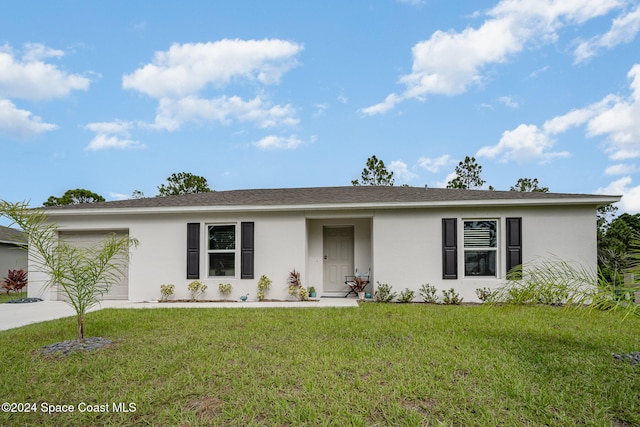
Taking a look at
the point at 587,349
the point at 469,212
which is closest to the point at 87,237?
the point at 469,212

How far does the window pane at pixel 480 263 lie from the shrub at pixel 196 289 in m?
7.25

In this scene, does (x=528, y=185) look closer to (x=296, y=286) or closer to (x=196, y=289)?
(x=296, y=286)

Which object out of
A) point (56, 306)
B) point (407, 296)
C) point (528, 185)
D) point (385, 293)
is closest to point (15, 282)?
point (56, 306)

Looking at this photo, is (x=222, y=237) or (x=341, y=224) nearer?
(x=222, y=237)

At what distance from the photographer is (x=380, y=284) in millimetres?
9188

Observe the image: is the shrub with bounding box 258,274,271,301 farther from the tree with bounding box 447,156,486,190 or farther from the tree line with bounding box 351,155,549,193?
the tree with bounding box 447,156,486,190

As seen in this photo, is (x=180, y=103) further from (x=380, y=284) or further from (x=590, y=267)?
(x=590, y=267)

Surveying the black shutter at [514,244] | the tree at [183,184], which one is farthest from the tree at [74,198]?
the black shutter at [514,244]

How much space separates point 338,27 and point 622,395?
11.6 m

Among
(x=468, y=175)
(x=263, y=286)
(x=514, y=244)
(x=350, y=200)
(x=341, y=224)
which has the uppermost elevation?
(x=468, y=175)

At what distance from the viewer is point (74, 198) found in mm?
23062

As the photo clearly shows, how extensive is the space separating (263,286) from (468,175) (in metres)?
19.3

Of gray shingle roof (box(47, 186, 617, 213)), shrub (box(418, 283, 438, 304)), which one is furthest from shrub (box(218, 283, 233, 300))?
shrub (box(418, 283, 438, 304))

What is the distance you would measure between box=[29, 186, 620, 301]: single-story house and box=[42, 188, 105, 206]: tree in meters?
15.0
